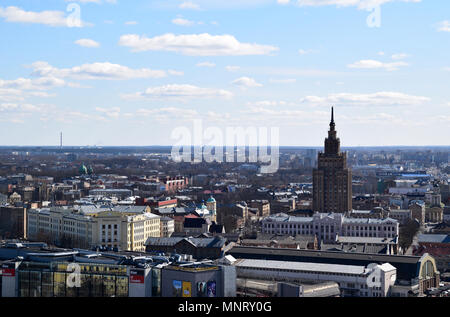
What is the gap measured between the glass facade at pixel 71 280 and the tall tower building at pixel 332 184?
31.2m

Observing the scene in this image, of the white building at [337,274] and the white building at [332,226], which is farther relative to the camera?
the white building at [332,226]

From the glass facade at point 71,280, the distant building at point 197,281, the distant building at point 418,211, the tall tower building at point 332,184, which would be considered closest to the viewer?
the distant building at point 197,281

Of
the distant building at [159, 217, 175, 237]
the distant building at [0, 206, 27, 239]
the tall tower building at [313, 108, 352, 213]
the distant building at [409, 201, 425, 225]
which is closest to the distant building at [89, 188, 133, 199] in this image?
the distant building at [0, 206, 27, 239]

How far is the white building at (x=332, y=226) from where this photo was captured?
50219 millimetres

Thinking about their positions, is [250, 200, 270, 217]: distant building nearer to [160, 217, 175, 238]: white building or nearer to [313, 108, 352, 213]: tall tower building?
[313, 108, 352, 213]: tall tower building

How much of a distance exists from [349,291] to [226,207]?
110ft

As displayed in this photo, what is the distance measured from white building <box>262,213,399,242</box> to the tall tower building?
5157 mm

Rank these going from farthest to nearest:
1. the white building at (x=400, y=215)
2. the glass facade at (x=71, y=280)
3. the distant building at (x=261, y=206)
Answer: the distant building at (x=261, y=206) → the white building at (x=400, y=215) → the glass facade at (x=71, y=280)

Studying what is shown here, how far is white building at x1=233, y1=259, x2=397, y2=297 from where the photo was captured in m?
31.2

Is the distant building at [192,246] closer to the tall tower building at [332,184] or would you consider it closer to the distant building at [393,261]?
the distant building at [393,261]

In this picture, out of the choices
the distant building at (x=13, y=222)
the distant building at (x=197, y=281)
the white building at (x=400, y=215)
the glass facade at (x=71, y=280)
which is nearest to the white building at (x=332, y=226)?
the white building at (x=400, y=215)

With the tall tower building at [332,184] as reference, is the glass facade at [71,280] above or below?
below

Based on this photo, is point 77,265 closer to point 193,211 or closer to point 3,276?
point 3,276
